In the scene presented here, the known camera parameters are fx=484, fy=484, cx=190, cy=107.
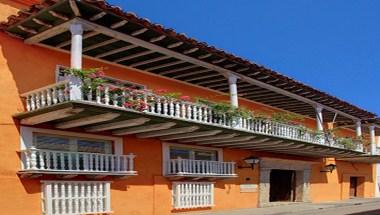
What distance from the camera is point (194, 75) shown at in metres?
13.7

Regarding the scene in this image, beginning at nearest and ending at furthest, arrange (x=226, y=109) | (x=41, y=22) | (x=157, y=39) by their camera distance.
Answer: (x=41, y=22) < (x=157, y=39) < (x=226, y=109)

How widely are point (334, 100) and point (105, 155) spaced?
10.1 m

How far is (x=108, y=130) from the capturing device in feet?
37.4

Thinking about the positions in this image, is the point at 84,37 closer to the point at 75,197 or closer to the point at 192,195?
the point at 75,197

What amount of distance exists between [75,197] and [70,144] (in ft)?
3.96

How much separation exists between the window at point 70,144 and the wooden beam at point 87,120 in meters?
0.36

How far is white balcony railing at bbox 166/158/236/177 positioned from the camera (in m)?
13.3

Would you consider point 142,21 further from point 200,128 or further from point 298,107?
point 298,107

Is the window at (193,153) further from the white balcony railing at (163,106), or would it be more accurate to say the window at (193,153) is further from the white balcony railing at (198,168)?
the white balcony railing at (163,106)

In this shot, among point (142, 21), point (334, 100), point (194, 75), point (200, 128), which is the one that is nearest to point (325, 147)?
point (334, 100)

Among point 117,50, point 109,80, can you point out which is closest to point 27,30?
point 117,50

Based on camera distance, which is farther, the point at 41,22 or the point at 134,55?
the point at 134,55

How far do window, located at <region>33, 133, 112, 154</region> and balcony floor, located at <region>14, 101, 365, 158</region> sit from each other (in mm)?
307

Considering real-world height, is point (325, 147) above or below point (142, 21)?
below
